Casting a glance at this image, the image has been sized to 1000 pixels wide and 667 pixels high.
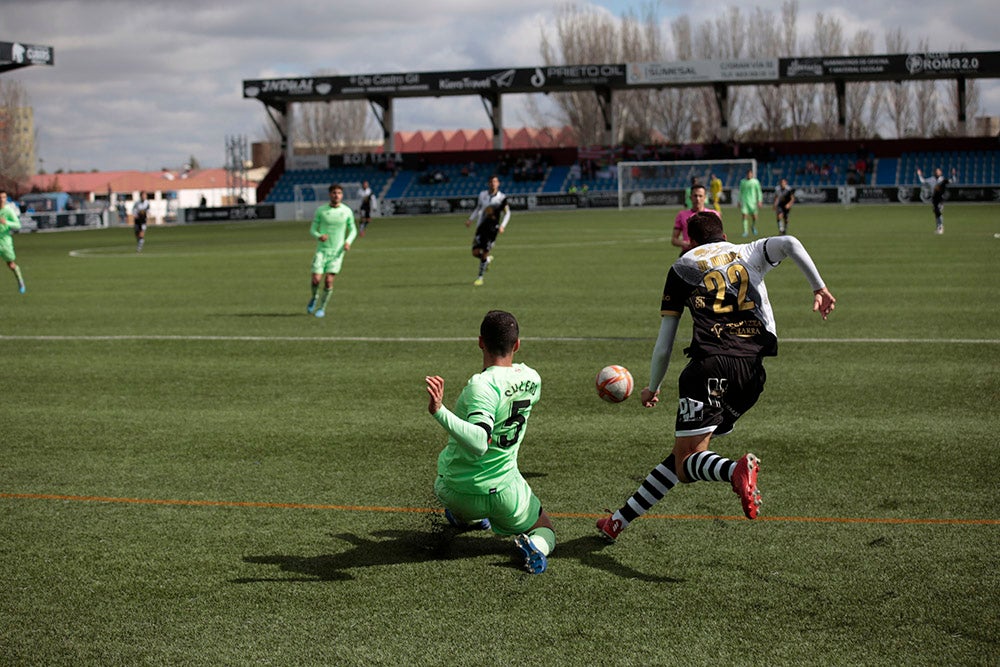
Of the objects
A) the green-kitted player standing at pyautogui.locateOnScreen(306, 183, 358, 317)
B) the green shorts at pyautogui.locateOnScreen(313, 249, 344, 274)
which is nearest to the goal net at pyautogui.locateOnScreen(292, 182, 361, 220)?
the green-kitted player standing at pyautogui.locateOnScreen(306, 183, 358, 317)

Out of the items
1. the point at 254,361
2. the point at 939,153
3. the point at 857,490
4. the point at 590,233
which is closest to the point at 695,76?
the point at 939,153

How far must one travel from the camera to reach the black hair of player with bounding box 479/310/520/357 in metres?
6.12

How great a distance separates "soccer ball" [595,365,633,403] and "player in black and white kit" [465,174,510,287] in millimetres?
16404

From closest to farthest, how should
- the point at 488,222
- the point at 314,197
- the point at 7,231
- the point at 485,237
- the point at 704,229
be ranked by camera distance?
the point at 704,229 → the point at 485,237 → the point at 488,222 → the point at 7,231 → the point at 314,197

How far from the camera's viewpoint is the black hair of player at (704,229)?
265 inches

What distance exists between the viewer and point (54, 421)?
10594 millimetres

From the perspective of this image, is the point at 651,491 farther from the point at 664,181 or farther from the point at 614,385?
the point at 664,181

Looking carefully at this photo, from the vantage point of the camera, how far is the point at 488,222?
24391 mm

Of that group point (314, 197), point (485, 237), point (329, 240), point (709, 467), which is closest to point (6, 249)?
point (329, 240)

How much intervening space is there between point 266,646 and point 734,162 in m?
67.6

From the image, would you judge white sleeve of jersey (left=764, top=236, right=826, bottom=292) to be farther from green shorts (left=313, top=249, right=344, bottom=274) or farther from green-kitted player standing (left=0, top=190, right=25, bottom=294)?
green-kitted player standing (left=0, top=190, right=25, bottom=294)

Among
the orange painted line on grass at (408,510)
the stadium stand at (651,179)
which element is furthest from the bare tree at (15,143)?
the orange painted line on grass at (408,510)

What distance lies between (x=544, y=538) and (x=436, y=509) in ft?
4.60

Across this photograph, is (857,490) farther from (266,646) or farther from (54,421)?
(54,421)
